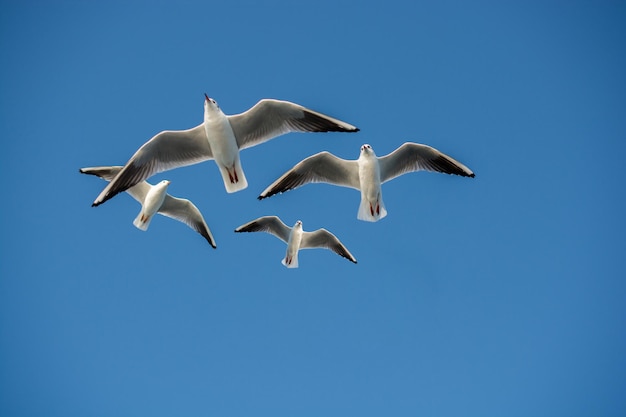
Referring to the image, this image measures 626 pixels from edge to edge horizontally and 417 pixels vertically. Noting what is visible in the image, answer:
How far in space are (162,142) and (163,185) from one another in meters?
1.72

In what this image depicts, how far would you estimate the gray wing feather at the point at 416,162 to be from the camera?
11430 millimetres

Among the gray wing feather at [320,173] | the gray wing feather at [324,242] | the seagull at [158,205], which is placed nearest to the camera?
the gray wing feather at [320,173]

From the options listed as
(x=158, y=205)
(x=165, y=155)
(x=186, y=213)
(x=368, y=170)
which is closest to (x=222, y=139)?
(x=165, y=155)

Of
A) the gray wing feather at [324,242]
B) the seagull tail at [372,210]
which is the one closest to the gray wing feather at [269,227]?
the gray wing feather at [324,242]

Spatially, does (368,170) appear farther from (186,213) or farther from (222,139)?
(186,213)

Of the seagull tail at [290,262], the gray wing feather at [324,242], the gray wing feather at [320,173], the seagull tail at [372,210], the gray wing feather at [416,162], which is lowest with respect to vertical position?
the seagull tail at [290,262]

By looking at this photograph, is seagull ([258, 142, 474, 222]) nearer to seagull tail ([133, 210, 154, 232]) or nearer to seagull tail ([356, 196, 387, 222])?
seagull tail ([356, 196, 387, 222])

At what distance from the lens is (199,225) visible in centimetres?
1360

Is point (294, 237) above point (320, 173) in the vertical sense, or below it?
below

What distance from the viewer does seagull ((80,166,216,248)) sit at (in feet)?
39.5

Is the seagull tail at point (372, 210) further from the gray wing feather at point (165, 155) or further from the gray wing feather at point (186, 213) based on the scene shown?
the gray wing feather at point (186, 213)

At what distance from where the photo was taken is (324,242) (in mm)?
14242

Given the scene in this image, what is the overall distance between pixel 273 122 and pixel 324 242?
4.33 metres

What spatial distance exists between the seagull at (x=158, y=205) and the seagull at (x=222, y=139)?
4.01ft
